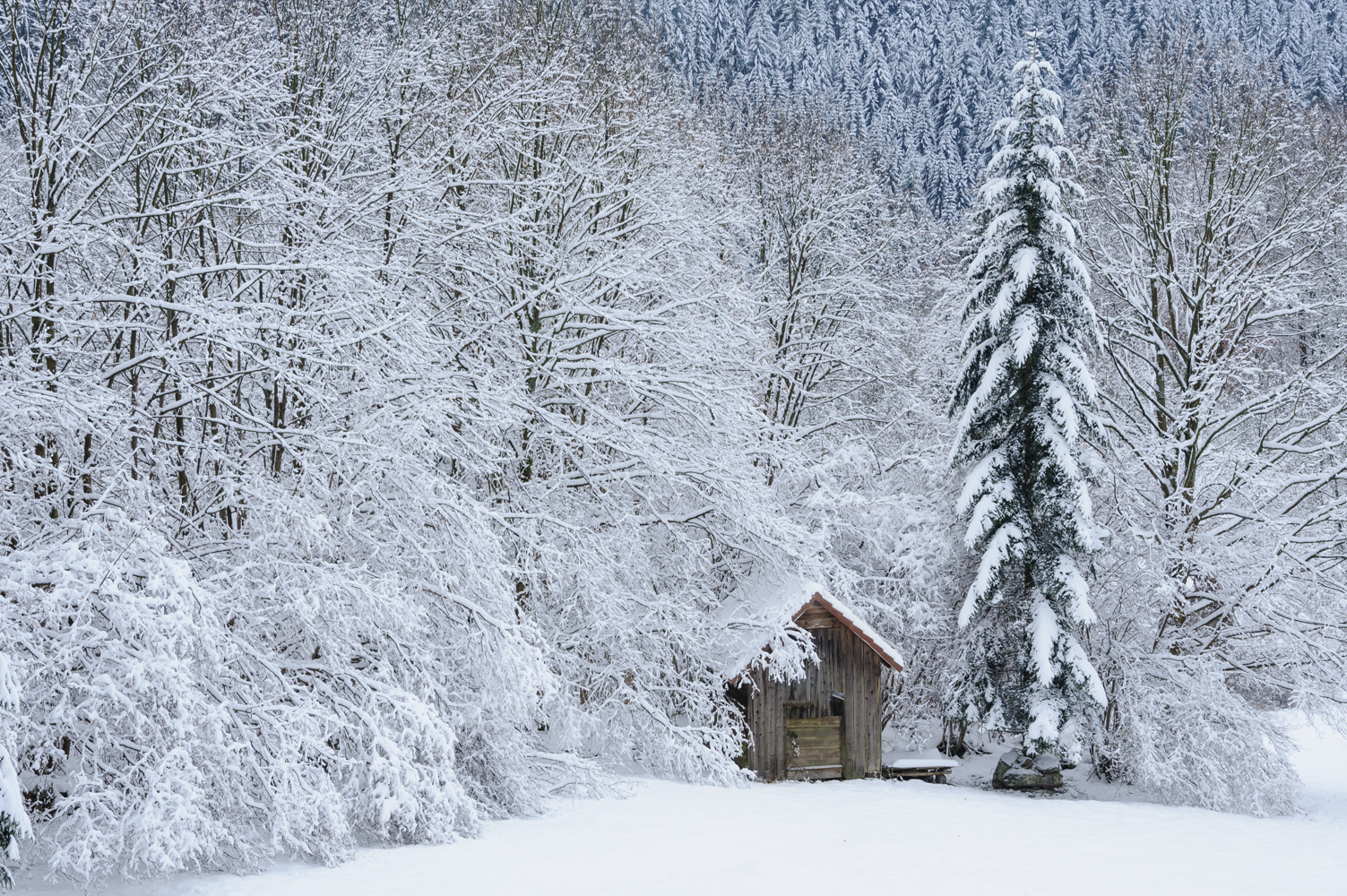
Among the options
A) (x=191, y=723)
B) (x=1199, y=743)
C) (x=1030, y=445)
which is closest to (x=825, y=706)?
(x=1030, y=445)

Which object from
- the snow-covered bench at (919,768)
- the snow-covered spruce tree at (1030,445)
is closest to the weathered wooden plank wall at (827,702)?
the snow-covered bench at (919,768)

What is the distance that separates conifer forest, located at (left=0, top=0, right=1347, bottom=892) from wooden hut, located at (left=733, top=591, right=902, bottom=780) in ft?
1.74

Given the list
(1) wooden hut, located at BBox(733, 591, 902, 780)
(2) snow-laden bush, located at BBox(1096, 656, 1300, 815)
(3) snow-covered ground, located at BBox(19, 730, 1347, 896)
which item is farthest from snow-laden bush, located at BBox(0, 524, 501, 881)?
(2) snow-laden bush, located at BBox(1096, 656, 1300, 815)

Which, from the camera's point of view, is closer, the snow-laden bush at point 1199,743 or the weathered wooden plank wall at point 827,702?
the snow-laden bush at point 1199,743

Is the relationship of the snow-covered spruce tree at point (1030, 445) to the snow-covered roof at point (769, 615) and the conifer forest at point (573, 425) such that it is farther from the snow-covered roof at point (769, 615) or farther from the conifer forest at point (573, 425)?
the snow-covered roof at point (769, 615)

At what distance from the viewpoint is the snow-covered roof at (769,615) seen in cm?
1891

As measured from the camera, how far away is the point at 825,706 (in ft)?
66.9

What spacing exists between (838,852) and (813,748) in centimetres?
686

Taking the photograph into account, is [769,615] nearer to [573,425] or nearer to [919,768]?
[573,425]

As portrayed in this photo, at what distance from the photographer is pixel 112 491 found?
10453mm

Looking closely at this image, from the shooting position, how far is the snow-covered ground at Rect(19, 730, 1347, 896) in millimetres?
10992

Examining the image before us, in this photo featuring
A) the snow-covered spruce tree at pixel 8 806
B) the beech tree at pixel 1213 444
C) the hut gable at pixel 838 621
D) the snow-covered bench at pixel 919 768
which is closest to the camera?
the snow-covered spruce tree at pixel 8 806

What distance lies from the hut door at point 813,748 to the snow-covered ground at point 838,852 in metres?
1.00

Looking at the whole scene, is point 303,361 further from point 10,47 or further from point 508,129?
point 508,129
